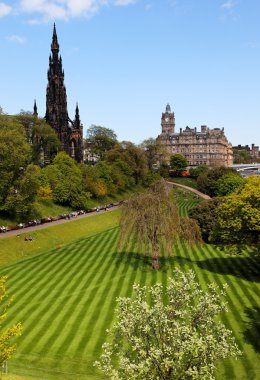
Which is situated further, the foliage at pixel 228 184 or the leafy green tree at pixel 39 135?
the leafy green tree at pixel 39 135

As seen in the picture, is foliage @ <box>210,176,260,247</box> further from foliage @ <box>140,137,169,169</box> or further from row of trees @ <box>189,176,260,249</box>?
foliage @ <box>140,137,169,169</box>

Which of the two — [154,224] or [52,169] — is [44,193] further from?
[154,224]

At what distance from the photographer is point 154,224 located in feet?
150

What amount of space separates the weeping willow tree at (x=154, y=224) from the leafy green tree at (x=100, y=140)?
106 meters

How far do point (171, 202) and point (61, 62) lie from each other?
101m

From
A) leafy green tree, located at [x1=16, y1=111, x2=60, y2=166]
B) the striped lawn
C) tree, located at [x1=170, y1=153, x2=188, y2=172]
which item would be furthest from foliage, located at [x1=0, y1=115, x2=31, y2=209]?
tree, located at [x1=170, y1=153, x2=188, y2=172]

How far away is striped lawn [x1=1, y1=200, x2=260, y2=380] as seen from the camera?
1074 inches

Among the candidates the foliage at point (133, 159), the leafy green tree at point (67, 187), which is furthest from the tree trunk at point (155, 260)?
the foliage at point (133, 159)

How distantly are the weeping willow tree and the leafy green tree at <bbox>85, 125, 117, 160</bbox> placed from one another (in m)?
106

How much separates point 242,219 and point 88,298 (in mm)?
16592

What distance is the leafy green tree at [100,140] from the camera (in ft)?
511

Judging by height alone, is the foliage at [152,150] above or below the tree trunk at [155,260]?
above

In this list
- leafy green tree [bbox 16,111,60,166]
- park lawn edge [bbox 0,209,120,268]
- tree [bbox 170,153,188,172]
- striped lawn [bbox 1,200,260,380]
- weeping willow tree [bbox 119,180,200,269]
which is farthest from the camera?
tree [bbox 170,153,188,172]

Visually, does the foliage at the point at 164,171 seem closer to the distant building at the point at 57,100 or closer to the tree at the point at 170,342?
the distant building at the point at 57,100
